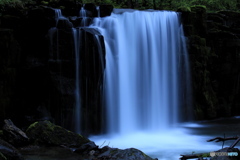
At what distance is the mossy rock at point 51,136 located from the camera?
29.7ft

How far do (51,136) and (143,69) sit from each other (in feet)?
25.7

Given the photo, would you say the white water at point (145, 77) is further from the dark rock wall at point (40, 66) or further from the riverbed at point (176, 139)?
the dark rock wall at point (40, 66)

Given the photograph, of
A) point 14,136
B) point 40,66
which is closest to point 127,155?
point 14,136

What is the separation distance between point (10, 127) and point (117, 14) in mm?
9189

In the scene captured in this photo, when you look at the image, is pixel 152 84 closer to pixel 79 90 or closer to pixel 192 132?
pixel 192 132

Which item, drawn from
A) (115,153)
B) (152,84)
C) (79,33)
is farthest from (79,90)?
(115,153)

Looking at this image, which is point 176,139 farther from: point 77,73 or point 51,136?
point 51,136

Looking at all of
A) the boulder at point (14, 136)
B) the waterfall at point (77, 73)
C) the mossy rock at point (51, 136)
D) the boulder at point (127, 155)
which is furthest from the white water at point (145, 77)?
the boulder at point (127, 155)

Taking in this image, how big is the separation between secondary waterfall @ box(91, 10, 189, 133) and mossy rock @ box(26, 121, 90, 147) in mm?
4774

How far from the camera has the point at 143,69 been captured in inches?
623

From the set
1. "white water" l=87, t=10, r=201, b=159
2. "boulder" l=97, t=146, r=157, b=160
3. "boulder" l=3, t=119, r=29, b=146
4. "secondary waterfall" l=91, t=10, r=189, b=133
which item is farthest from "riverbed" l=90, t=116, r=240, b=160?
"boulder" l=3, t=119, r=29, b=146

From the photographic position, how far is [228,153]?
4.74 meters

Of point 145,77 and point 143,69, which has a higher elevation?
point 143,69

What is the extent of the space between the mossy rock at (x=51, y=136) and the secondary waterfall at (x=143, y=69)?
15.7 ft
